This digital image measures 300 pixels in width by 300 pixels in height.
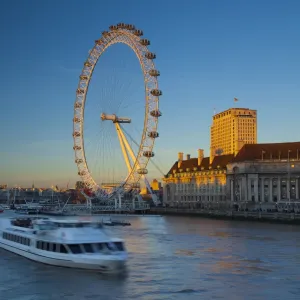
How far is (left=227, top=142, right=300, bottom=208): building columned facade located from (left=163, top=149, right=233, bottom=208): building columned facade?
25.2ft

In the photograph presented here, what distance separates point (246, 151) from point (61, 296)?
240ft

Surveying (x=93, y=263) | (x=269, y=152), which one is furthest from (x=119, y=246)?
(x=269, y=152)

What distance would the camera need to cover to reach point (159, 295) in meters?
21.7

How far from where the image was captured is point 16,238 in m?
33.8

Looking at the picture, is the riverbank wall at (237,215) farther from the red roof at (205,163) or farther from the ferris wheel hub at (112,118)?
the ferris wheel hub at (112,118)

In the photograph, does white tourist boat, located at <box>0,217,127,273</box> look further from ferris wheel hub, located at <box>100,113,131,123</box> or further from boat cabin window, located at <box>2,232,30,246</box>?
ferris wheel hub, located at <box>100,113,131,123</box>

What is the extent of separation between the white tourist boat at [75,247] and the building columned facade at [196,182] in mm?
68058

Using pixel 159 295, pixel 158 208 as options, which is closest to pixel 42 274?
pixel 159 295

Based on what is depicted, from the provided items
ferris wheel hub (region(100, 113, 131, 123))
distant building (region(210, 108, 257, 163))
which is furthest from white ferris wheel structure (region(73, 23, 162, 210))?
distant building (region(210, 108, 257, 163))

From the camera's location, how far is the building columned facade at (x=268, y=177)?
87500 millimetres

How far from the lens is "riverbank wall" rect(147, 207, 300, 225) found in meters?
67.1

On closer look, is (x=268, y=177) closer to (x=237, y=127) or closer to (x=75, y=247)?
(x=75, y=247)

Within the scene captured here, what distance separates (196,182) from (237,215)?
1148 inches

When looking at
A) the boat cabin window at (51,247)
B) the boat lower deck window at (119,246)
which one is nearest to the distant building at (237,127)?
the boat cabin window at (51,247)
